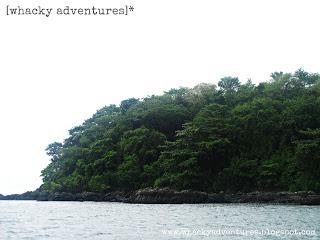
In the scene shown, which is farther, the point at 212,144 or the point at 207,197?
the point at 212,144

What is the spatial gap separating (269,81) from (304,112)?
754 inches

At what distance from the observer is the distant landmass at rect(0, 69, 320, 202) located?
52.6 meters

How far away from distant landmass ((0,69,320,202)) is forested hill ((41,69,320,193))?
0.42 feet

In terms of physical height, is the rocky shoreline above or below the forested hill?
below

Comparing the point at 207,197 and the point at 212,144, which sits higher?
the point at 212,144

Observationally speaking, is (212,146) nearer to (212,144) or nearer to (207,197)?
(212,144)

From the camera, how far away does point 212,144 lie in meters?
56.1

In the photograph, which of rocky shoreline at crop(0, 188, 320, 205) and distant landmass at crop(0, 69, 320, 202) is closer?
rocky shoreline at crop(0, 188, 320, 205)

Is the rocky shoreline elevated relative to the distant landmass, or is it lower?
lower

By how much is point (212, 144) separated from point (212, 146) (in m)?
0.37

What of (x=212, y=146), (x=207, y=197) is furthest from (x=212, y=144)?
(x=207, y=197)

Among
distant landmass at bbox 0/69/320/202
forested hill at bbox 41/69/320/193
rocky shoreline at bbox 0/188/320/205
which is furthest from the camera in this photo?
forested hill at bbox 41/69/320/193

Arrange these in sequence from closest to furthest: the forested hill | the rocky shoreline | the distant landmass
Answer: the rocky shoreline, the distant landmass, the forested hill

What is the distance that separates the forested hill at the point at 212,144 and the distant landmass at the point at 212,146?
0.42 ft
